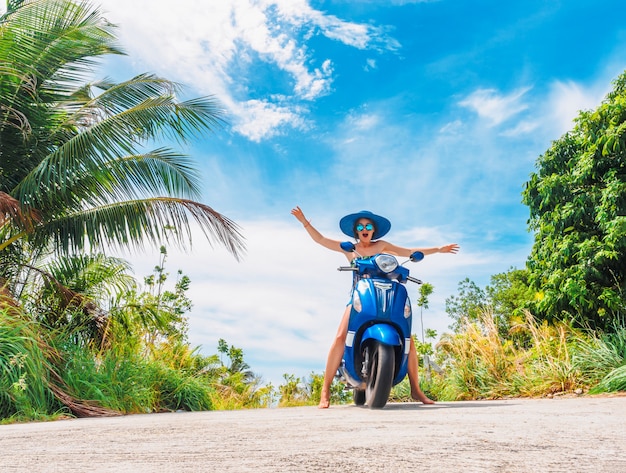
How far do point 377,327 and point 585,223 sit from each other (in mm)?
6897

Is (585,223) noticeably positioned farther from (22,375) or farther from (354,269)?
(22,375)

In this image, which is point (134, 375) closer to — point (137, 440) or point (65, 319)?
point (65, 319)

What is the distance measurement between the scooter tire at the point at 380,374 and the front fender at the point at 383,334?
0.07 m

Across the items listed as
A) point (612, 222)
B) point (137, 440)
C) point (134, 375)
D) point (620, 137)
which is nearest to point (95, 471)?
point (137, 440)

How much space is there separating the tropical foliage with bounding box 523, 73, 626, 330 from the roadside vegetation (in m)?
0.03

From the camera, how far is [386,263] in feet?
16.2

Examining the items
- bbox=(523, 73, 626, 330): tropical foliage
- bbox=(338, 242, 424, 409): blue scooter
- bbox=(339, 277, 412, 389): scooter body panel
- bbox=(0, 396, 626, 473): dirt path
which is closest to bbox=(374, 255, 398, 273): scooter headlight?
bbox=(338, 242, 424, 409): blue scooter

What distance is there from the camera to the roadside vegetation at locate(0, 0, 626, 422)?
27.2 feet

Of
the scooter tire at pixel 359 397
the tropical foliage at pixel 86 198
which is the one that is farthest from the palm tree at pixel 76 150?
the scooter tire at pixel 359 397

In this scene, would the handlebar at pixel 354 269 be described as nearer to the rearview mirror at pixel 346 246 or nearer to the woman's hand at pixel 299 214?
the rearview mirror at pixel 346 246

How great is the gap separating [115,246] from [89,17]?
177 inches

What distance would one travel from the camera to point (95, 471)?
165 centimetres

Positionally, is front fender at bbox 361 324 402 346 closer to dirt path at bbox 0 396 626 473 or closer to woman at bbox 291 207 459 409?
woman at bbox 291 207 459 409

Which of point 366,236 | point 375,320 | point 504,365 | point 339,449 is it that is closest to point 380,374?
point 375,320
